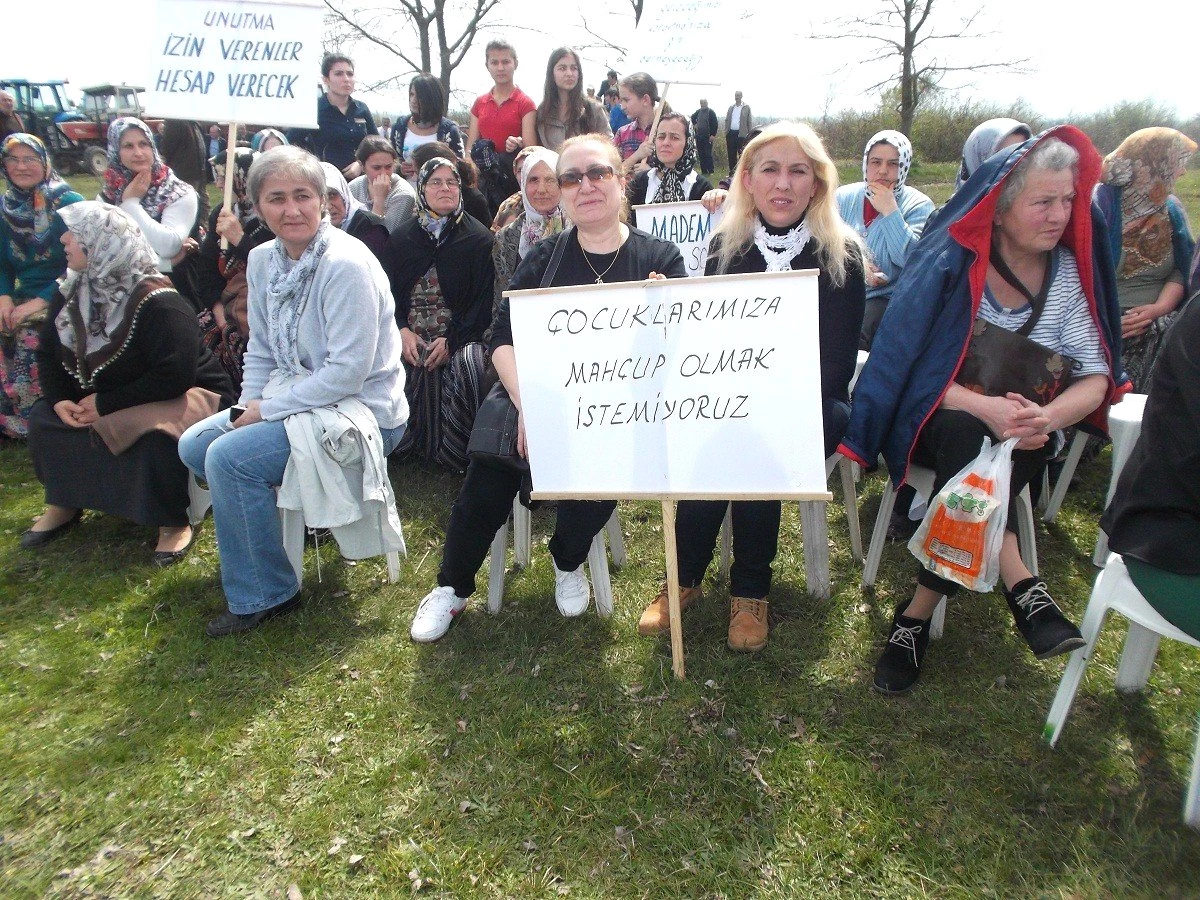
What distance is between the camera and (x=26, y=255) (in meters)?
4.90

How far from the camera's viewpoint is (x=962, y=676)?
2.75 meters

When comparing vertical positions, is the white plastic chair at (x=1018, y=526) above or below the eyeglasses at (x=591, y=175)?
below

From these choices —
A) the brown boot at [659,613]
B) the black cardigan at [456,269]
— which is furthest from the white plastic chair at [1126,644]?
the black cardigan at [456,269]

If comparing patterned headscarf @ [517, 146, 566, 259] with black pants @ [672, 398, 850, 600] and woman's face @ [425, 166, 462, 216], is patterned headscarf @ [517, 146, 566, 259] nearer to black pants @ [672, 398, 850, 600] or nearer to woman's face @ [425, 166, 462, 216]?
woman's face @ [425, 166, 462, 216]

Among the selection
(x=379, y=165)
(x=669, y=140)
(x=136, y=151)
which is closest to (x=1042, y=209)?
(x=669, y=140)

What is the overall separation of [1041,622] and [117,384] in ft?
13.6

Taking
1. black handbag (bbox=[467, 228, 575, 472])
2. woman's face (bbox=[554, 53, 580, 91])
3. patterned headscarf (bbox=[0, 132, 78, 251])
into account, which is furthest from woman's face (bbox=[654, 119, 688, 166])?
patterned headscarf (bbox=[0, 132, 78, 251])

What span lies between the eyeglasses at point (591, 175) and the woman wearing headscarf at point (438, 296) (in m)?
1.71

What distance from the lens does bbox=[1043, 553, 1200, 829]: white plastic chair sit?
2.11m

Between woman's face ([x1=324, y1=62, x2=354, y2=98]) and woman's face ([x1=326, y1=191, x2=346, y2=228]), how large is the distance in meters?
3.01

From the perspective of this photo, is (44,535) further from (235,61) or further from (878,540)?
(878,540)

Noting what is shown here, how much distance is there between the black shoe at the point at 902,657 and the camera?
2.66 m

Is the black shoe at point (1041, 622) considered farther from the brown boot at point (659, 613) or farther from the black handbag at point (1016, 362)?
the brown boot at point (659, 613)

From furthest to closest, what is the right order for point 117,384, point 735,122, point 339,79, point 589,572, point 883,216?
1. point 735,122
2. point 339,79
3. point 883,216
4. point 117,384
5. point 589,572
